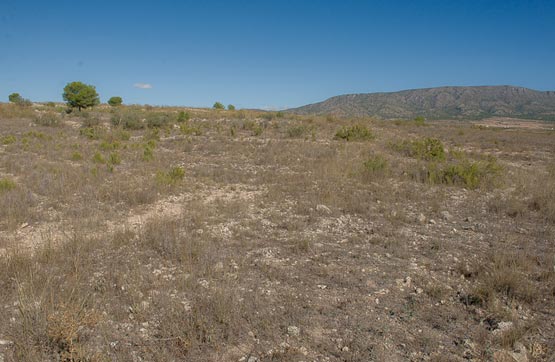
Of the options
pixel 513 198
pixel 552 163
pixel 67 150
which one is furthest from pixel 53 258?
pixel 552 163

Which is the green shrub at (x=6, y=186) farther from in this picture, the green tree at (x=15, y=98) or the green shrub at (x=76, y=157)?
the green tree at (x=15, y=98)

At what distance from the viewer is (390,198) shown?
781 cm

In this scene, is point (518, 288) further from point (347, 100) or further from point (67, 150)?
point (347, 100)

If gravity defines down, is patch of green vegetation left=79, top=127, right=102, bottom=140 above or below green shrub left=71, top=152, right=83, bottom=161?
above

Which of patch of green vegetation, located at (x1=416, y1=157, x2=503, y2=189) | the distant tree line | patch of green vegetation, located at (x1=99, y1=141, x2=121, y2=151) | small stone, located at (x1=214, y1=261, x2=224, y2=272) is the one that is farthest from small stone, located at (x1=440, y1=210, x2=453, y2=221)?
the distant tree line

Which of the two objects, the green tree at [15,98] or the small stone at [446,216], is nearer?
the small stone at [446,216]

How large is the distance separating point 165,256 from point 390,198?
512cm

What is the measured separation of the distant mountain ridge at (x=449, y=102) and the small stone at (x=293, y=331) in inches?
5719

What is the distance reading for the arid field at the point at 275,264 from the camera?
3078mm

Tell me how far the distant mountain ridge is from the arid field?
140 metres

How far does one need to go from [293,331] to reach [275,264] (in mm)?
1455

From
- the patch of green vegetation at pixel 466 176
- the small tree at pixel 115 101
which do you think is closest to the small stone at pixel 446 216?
the patch of green vegetation at pixel 466 176

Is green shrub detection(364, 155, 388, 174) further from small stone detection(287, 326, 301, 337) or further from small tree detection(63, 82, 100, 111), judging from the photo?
small tree detection(63, 82, 100, 111)

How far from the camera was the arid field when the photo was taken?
10.1ft
